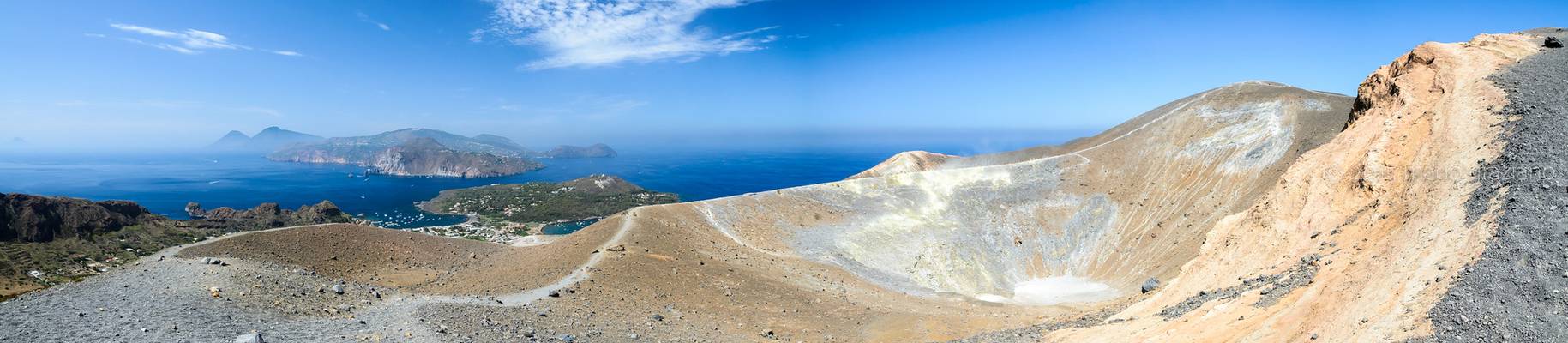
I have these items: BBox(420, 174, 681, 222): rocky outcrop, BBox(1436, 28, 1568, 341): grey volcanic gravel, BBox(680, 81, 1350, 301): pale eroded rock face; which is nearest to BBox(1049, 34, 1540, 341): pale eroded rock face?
BBox(1436, 28, 1568, 341): grey volcanic gravel

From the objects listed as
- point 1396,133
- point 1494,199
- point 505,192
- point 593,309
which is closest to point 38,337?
point 593,309

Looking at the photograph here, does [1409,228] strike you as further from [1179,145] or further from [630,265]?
[1179,145]

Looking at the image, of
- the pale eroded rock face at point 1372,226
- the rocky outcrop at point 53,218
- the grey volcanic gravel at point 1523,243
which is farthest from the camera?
the rocky outcrop at point 53,218

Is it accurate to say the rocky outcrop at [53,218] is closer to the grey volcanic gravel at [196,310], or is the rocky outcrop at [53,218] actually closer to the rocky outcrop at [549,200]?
the grey volcanic gravel at [196,310]

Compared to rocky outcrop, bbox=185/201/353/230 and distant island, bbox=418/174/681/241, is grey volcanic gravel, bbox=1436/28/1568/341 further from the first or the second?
rocky outcrop, bbox=185/201/353/230

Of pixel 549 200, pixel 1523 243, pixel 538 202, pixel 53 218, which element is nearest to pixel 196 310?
pixel 53 218

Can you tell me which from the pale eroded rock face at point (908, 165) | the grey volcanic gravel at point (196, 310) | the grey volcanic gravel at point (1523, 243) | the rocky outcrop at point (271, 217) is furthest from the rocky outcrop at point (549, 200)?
the grey volcanic gravel at point (1523, 243)
